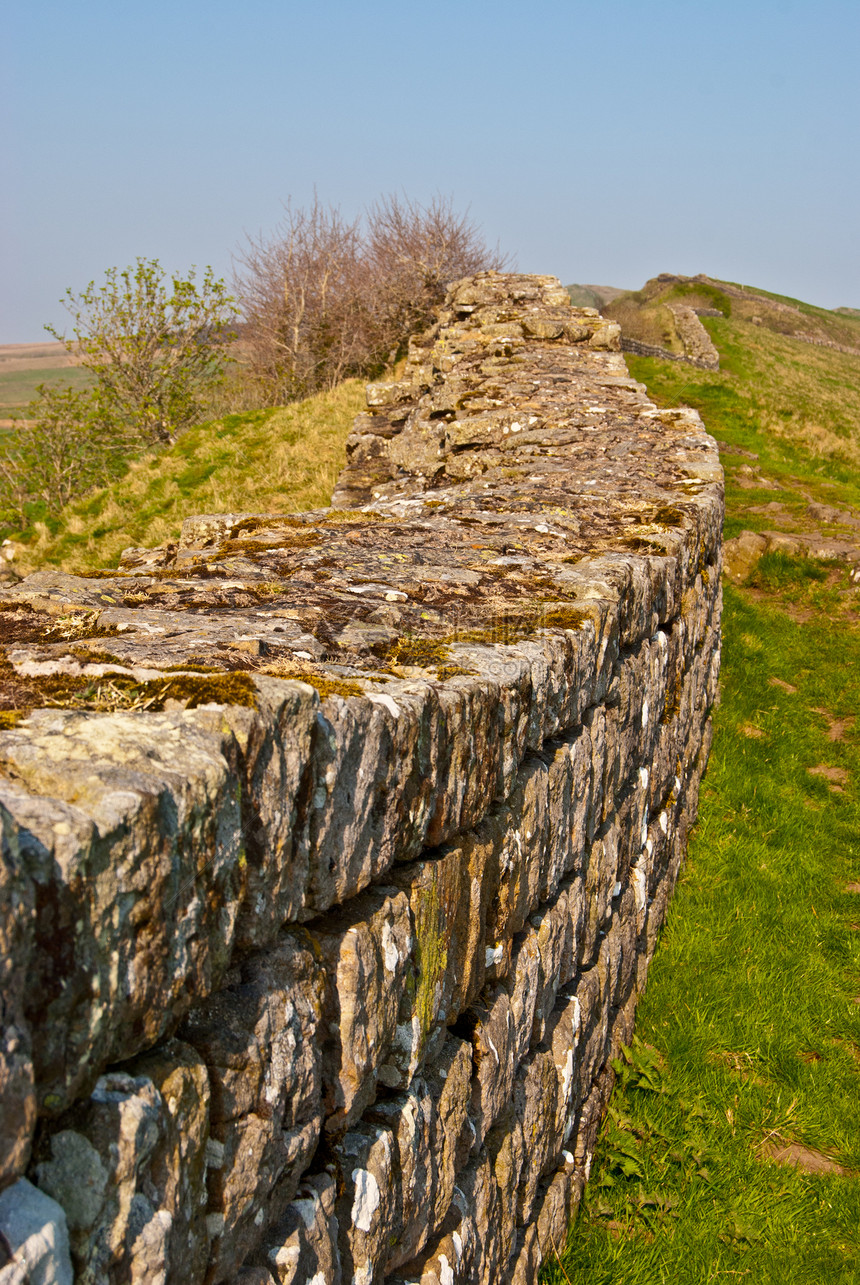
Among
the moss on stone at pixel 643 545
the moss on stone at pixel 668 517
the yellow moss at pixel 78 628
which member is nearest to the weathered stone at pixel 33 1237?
the yellow moss at pixel 78 628

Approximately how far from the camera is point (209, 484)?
1162cm

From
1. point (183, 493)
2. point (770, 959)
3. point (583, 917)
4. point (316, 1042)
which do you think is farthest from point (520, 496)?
point (183, 493)

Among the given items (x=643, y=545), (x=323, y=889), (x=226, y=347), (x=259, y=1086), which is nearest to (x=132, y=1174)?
(x=259, y=1086)

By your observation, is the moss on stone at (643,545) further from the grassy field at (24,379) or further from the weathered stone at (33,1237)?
the grassy field at (24,379)

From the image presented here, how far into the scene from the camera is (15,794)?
1114 mm

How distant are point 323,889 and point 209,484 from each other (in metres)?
10.7

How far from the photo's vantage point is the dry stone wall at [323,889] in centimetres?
110

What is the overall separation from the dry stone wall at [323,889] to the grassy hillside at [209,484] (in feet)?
21.8

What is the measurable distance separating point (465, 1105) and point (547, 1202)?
1.16m

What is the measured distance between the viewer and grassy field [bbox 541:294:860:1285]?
3281mm

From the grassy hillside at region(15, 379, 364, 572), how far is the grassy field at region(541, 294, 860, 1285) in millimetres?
5320

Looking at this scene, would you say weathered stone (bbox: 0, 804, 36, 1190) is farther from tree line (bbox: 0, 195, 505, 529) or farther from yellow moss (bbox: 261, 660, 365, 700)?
tree line (bbox: 0, 195, 505, 529)

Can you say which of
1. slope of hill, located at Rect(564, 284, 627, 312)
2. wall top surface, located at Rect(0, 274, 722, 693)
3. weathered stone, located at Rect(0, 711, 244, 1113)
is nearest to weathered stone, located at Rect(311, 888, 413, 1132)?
weathered stone, located at Rect(0, 711, 244, 1113)

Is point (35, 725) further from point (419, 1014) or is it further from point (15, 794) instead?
point (419, 1014)
